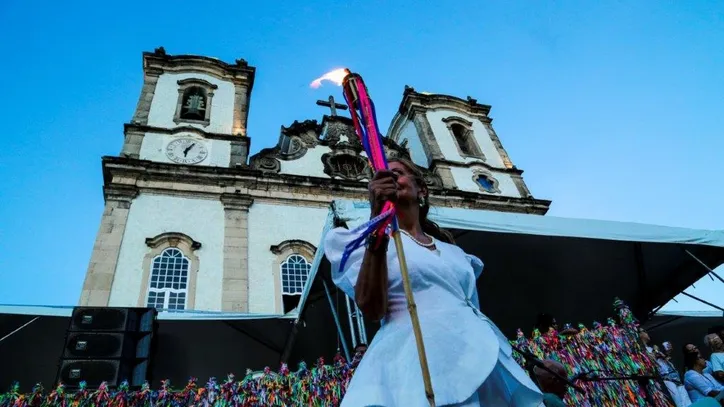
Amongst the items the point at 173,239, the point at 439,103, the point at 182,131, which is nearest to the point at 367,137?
the point at 173,239

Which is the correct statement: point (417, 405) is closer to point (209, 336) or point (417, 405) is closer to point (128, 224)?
point (209, 336)

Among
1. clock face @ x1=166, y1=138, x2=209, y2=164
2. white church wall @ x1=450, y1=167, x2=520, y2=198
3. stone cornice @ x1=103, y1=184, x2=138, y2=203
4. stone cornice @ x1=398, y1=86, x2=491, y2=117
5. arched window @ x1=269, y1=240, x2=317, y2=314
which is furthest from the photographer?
stone cornice @ x1=398, y1=86, x2=491, y2=117

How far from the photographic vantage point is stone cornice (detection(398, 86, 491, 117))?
21688 mm

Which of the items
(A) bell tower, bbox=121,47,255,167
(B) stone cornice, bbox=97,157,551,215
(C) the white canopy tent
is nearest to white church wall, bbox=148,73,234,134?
(A) bell tower, bbox=121,47,255,167

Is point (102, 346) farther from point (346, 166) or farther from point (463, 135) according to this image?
point (463, 135)

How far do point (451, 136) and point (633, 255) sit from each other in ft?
40.4

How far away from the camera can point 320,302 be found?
29.2ft

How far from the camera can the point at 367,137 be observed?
225cm

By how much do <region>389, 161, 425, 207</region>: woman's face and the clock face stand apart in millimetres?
13709

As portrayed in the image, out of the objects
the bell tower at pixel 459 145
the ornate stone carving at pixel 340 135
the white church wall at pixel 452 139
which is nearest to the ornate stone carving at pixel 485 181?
the bell tower at pixel 459 145

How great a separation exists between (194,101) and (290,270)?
845 centimetres

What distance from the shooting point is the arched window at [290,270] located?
12.0 metres

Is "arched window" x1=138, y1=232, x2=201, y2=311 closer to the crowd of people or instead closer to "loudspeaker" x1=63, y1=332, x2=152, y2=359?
"loudspeaker" x1=63, y1=332, x2=152, y2=359

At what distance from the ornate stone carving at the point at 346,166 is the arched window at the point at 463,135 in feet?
16.9
